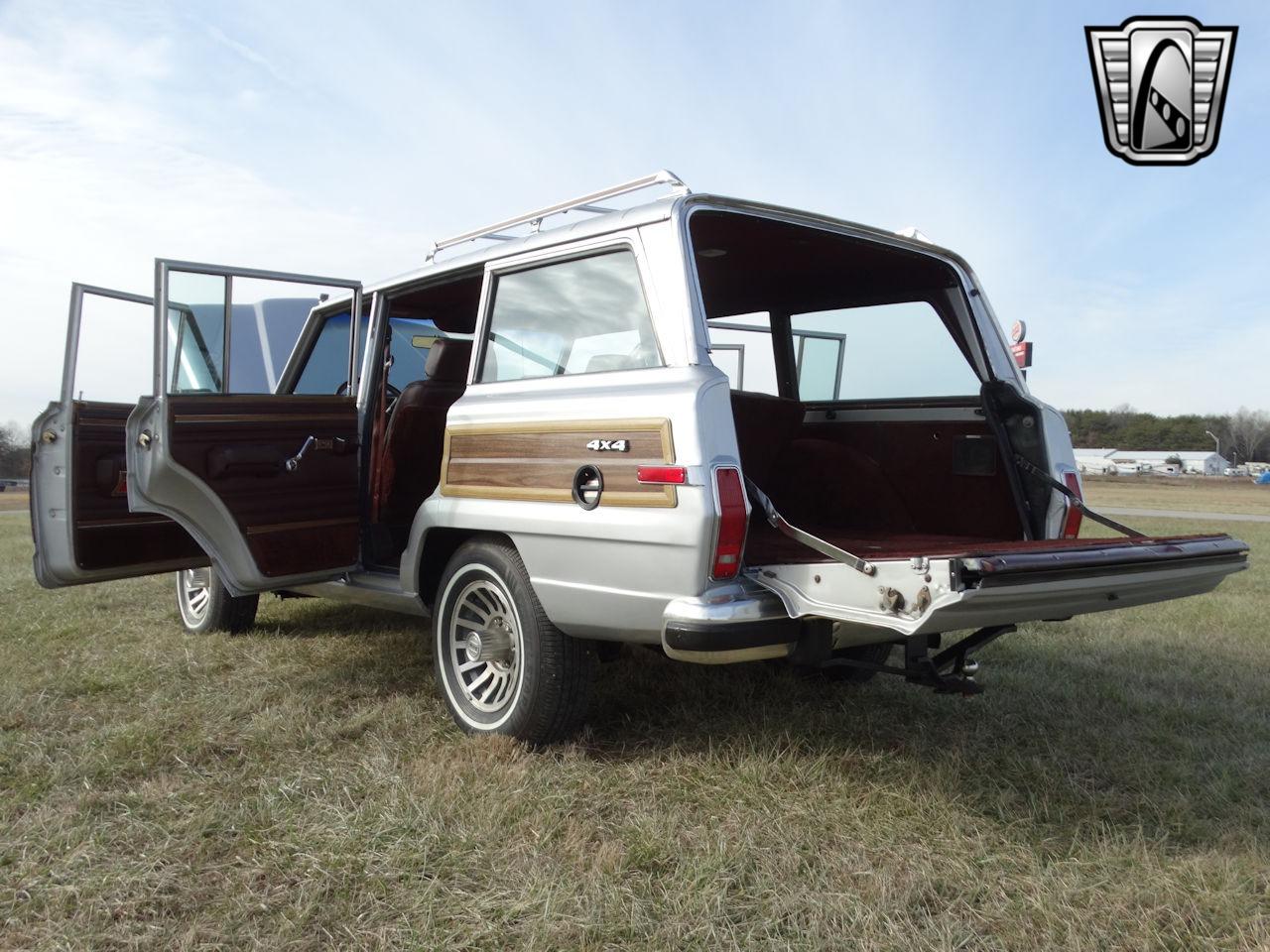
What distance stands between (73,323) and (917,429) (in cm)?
406

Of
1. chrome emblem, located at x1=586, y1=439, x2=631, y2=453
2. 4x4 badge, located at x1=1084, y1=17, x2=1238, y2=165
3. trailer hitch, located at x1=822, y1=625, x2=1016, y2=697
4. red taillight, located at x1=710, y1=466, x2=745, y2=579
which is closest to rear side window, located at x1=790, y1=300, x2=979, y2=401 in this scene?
trailer hitch, located at x1=822, y1=625, x2=1016, y2=697

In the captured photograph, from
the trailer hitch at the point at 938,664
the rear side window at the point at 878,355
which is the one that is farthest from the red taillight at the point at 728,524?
→ the rear side window at the point at 878,355

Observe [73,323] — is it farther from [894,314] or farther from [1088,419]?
[1088,419]

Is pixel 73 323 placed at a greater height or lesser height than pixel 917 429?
greater

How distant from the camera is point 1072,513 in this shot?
4.11 m

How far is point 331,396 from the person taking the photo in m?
4.69

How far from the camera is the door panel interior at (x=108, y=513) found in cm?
472

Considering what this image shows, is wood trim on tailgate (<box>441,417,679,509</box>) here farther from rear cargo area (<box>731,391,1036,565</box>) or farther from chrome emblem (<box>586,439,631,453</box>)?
rear cargo area (<box>731,391,1036,565</box>)

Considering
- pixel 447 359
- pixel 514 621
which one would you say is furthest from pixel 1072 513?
pixel 447 359

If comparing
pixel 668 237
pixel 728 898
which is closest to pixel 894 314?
pixel 668 237

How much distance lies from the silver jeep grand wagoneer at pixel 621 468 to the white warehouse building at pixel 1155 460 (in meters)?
74.1

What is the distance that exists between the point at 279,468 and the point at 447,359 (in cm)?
105

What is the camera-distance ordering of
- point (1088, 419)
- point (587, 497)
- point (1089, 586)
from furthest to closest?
point (1088, 419), point (587, 497), point (1089, 586)

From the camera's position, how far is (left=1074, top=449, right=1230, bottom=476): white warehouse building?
7506cm
